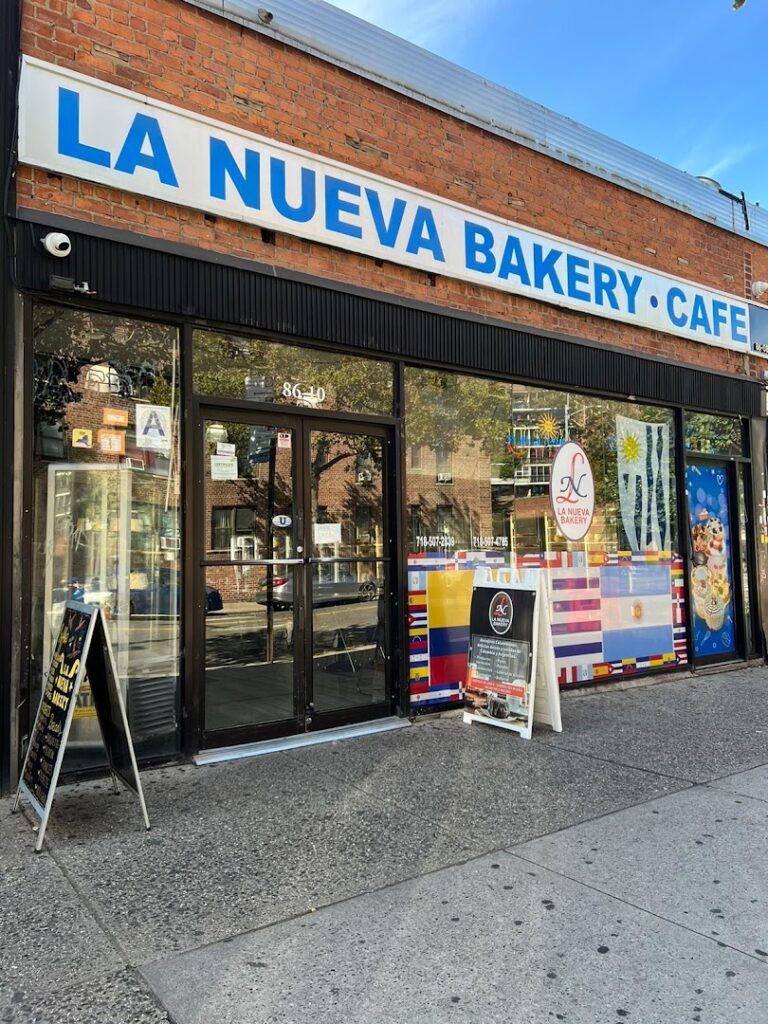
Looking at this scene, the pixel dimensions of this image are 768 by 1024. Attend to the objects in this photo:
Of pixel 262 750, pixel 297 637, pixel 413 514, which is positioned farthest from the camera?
pixel 413 514

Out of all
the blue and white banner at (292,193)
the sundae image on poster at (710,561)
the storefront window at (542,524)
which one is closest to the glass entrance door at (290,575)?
the storefront window at (542,524)

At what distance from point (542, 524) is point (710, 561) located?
300 centimetres

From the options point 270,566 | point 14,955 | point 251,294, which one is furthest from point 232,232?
point 14,955

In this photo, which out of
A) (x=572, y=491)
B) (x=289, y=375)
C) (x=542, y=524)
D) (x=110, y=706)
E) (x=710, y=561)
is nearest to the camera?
(x=110, y=706)

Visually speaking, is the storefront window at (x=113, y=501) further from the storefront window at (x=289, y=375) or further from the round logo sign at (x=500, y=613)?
the round logo sign at (x=500, y=613)

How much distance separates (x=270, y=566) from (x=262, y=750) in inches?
53.1

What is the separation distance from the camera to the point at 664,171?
29.4 ft

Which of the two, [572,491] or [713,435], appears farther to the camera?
[713,435]

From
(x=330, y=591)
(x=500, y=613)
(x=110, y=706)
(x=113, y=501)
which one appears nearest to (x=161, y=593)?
(x=113, y=501)

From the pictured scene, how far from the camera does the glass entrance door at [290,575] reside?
5578 millimetres

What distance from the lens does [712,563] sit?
9.38 meters

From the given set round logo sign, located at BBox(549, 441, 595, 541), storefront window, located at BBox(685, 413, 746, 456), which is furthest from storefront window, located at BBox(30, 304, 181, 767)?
storefront window, located at BBox(685, 413, 746, 456)

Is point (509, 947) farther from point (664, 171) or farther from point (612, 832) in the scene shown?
point (664, 171)

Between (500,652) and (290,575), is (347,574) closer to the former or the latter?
(290,575)
